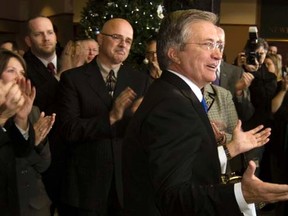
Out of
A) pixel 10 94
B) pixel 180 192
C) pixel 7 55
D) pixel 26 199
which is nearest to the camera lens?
pixel 180 192

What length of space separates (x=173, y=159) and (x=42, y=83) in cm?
195

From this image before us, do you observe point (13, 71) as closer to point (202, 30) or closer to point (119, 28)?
point (119, 28)

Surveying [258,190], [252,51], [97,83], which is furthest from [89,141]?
[252,51]

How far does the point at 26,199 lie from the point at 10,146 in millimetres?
406

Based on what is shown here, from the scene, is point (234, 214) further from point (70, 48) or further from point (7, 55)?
point (70, 48)

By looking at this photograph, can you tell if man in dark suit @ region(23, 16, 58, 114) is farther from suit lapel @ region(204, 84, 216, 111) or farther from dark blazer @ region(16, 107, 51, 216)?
suit lapel @ region(204, 84, 216, 111)

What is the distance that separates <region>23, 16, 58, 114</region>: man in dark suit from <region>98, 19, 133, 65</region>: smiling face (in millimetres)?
517

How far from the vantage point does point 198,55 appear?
1.67m

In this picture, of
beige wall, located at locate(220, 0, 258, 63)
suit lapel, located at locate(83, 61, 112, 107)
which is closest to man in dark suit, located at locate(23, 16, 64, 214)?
suit lapel, located at locate(83, 61, 112, 107)

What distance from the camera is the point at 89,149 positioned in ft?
9.06

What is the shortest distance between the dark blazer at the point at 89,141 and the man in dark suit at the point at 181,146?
100 cm

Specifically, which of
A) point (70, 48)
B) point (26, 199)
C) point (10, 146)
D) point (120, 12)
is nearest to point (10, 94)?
point (10, 146)

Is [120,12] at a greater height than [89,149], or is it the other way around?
[120,12]

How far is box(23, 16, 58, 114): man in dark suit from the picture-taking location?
3.25 m
